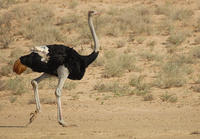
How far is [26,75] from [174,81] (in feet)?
12.3

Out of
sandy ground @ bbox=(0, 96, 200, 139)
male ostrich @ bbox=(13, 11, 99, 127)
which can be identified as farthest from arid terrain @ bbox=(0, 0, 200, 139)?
male ostrich @ bbox=(13, 11, 99, 127)

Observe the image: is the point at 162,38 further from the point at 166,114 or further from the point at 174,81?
the point at 166,114

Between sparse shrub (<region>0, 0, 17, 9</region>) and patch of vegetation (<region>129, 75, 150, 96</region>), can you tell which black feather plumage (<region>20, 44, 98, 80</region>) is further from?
sparse shrub (<region>0, 0, 17, 9</region>)

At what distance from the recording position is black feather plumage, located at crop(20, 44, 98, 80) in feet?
27.3

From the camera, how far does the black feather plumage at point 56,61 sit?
8320mm

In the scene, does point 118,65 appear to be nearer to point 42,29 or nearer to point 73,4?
point 42,29

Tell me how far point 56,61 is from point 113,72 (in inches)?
181

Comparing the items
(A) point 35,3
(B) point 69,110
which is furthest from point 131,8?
(B) point 69,110

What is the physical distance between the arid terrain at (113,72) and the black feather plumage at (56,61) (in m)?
0.88

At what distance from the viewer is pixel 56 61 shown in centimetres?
832

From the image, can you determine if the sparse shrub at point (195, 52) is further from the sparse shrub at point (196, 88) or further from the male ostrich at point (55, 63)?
the male ostrich at point (55, 63)

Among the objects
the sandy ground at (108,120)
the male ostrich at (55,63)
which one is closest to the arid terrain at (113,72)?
the sandy ground at (108,120)

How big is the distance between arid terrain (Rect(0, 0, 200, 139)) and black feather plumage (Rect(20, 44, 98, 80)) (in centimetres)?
88

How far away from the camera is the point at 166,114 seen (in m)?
9.53
